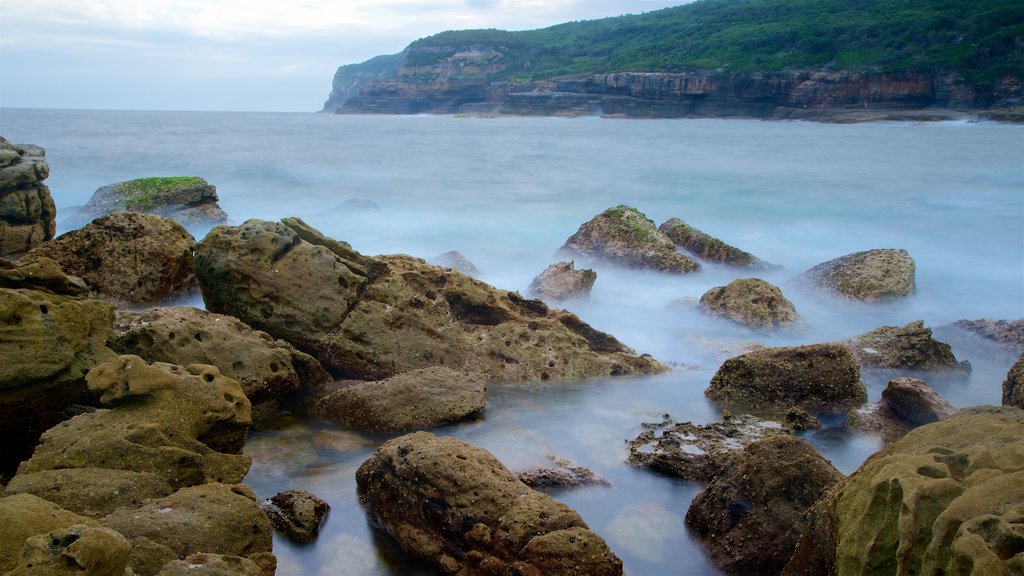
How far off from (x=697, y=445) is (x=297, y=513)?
2.80 m

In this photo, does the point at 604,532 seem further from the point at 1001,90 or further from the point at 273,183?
the point at 1001,90

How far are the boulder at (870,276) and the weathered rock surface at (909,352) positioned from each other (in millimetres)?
2514

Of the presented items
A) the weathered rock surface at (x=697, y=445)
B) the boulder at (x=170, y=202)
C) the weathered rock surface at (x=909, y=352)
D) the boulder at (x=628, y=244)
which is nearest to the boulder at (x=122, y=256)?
the weathered rock surface at (x=697, y=445)

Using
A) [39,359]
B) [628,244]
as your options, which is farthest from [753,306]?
[39,359]

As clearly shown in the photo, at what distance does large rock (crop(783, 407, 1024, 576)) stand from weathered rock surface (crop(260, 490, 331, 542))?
A: 2.68 meters

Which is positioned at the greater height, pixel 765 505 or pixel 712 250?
pixel 765 505

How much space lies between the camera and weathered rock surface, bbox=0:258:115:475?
15.7ft

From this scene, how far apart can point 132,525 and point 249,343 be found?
2.82 m

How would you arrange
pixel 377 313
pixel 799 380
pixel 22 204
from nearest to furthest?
pixel 799 380
pixel 377 313
pixel 22 204

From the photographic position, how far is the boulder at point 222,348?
5.91 m

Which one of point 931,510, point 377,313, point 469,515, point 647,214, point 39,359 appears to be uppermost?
point 931,510

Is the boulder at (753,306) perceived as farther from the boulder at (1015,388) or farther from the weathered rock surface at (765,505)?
the weathered rock surface at (765,505)

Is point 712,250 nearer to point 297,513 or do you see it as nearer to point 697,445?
point 697,445

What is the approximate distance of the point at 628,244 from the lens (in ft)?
40.5
